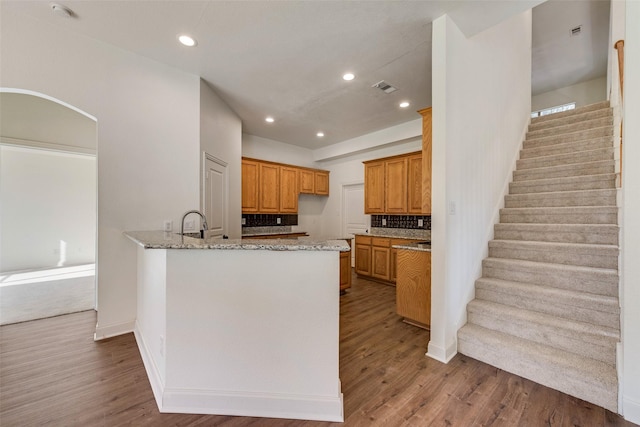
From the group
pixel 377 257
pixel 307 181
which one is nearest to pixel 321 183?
pixel 307 181

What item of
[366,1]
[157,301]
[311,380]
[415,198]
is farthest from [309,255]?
[415,198]

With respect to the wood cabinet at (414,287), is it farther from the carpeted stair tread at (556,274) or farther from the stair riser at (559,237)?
the stair riser at (559,237)

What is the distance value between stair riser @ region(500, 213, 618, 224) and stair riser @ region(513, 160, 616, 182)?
29.5 inches

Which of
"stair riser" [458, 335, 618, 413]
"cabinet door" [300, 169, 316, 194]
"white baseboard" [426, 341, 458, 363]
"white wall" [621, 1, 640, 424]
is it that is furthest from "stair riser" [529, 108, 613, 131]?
"cabinet door" [300, 169, 316, 194]

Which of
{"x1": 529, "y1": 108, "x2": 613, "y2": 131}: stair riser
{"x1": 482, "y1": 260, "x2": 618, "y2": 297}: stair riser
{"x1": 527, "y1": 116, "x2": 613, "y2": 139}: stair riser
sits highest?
{"x1": 529, "y1": 108, "x2": 613, "y2": 131}: stair riser

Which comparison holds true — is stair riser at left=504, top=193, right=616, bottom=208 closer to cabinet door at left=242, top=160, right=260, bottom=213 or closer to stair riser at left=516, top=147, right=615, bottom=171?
stair riser at left=516, top=147, right=615, bottom=171

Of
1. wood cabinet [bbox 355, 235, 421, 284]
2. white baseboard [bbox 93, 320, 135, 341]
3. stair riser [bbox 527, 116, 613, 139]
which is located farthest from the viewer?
wood cabinet [bbox 355, 235, 421, 284]

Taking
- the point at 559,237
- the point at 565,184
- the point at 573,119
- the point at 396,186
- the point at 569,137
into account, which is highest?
the point at 573,119

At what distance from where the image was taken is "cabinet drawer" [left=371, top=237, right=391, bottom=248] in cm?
479

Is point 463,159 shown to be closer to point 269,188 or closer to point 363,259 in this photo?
point 363,259

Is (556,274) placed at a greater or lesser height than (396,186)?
lesser

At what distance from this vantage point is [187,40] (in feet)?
8.14

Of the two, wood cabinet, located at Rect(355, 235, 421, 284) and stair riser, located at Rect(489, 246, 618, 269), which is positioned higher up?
stair riser, located at Rect(489, 246, 618, 269)

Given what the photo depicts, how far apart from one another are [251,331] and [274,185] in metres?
4.20
